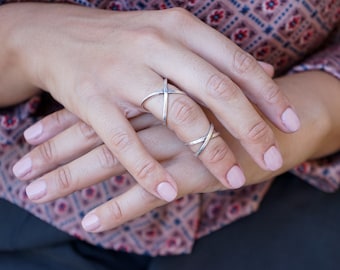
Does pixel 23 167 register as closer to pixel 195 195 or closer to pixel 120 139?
pixel 120 139

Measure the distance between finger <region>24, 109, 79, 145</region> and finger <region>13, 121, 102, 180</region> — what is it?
2 centimetres

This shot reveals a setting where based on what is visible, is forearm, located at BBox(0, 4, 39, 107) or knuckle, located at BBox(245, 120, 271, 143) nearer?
knuckle, located at BBox(245, 120, 271, 143)

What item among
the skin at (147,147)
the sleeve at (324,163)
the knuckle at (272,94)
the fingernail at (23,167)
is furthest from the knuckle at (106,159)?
the sleeve at (324,163)

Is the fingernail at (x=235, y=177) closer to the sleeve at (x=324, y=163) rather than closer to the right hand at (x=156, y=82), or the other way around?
the right hand at (x=156, y=82)

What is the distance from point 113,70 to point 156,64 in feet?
0.19

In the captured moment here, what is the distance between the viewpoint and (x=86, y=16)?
788mm

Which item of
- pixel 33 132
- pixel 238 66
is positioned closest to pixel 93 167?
pixel 33 132

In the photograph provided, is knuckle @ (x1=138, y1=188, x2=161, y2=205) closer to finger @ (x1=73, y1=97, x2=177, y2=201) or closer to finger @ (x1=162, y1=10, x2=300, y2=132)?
finger @ (x1=73, y1=97, x2=177, y2=201)

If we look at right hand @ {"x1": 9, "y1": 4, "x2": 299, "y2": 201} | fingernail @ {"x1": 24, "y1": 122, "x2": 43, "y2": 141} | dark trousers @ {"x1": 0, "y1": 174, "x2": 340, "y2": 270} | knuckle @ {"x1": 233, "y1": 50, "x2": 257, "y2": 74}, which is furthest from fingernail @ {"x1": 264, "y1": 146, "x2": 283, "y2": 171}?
fingernail @ {"x1": 24, "y1": 122, "x2": 43, "y2": 141}

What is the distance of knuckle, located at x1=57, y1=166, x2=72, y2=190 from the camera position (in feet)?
2.46

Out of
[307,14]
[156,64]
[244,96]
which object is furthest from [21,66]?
[307,14]

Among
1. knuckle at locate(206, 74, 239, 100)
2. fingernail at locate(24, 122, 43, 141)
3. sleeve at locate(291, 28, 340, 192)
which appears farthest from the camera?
sleeve at locate(291, 28, 340, 192)

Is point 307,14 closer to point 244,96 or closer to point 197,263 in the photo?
point 244,96

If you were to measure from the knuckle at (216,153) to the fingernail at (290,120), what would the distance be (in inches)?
3.8
